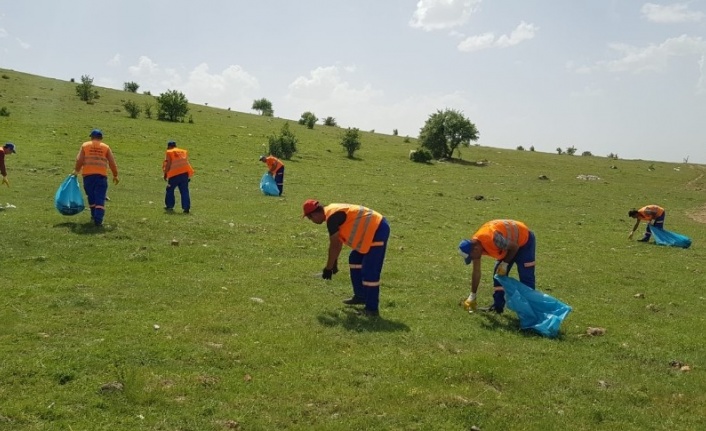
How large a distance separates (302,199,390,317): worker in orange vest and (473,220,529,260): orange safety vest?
1745mm

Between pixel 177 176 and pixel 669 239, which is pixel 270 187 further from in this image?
pixel 669 239

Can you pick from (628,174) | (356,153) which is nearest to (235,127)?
(356,153)

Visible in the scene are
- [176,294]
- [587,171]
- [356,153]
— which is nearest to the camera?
[176,294]

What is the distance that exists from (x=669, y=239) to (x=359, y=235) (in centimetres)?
1638

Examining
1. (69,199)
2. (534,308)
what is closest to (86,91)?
(69,199)

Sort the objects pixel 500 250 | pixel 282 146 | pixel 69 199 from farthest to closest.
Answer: pixel 282 146, pixel 69 199, pixel 500 250

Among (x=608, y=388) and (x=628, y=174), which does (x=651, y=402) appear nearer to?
(x=608, y=388)

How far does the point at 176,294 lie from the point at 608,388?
7.12 m

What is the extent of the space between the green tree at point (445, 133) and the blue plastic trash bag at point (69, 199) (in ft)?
138

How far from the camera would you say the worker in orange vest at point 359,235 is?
952 centimetres

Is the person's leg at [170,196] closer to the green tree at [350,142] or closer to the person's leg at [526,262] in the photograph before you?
the person's leg at [526,262]

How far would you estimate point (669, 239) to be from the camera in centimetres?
2122

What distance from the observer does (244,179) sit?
30.6 metres

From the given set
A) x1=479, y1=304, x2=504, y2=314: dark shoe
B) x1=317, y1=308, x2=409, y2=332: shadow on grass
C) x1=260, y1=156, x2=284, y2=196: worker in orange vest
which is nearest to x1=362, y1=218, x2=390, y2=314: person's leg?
x1=317, y1=308, x2=409, y2=332: shadow on grass
